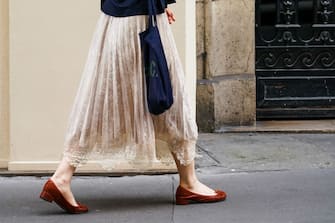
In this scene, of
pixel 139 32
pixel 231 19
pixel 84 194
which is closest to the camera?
pixel 139 32

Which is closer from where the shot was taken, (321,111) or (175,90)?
(175,90)

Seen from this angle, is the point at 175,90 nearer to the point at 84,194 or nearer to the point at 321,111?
the point at 84,194

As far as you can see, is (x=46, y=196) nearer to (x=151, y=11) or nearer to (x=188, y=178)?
(x=188, y=178)

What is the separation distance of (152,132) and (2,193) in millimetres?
1317

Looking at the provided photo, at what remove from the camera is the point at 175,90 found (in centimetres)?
523

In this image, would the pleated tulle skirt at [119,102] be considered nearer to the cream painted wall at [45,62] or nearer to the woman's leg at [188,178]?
the woman's leg at [188,178]

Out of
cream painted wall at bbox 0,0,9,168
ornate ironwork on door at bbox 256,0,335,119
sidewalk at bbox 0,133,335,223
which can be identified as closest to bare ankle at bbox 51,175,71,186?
sidewalk at bbox 0,133,335,223

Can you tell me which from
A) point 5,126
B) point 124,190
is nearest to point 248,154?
point 124,190

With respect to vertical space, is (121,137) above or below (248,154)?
above

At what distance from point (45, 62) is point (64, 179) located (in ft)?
4.31

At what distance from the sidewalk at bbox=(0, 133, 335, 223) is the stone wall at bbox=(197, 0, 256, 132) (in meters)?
0.90

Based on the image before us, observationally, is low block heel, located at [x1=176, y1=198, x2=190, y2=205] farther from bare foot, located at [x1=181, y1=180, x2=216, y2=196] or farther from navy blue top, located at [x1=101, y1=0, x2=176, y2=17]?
navy blue top, located at [x1=101, y1=0, x2=176, y2=17]

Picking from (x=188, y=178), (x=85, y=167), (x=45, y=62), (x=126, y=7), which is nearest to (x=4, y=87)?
(x=45, y=62)

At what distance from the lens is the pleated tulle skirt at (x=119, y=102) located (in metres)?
5.18
